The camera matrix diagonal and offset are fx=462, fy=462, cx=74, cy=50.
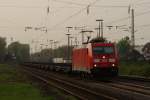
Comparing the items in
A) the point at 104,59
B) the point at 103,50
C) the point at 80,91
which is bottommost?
the point at 80,91

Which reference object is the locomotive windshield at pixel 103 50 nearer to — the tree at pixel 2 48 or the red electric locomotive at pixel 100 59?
the red electric locomotive at pixel 100 59

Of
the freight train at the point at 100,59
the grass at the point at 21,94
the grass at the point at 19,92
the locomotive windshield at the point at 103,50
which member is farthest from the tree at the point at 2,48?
the grass at the point at 21,94

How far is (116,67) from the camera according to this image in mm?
34969

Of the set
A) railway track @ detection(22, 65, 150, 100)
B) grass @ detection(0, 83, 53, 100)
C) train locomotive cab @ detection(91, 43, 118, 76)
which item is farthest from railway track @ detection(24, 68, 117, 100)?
train locomotive cab @ detection(91, 43, 118, 76)

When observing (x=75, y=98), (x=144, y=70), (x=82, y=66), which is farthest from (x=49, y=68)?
(x=75, y=98)

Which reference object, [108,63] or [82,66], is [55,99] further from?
[82,66]

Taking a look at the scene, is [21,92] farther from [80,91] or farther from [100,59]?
[100,59]

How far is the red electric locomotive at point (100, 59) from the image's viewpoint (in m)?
34.8

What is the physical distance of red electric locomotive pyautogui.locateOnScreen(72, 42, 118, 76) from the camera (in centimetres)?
3481

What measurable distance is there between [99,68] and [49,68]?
38322mm

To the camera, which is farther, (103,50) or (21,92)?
(103,50)

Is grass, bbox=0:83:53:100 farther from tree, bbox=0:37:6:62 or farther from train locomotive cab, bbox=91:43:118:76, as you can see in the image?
tree, bbox=0:37:6:62

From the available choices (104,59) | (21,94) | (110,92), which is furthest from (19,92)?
(104,59)

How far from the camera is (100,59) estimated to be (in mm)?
35219
